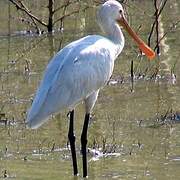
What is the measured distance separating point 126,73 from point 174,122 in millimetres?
3387

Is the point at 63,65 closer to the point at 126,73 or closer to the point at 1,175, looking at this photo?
the point at 1,175

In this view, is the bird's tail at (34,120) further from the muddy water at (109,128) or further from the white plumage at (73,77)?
the muddy water at (109,128)

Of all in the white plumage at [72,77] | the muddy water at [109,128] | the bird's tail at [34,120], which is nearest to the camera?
the bird's tail at [34,120]

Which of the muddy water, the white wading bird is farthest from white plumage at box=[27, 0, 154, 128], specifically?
the muddy water

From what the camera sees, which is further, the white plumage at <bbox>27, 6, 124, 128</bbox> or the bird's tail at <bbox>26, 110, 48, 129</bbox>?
the white plumage at <bbox>27, 6, 124, 128</bbox>

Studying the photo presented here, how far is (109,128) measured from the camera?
32.0 feet

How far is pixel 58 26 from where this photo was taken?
19109 mm

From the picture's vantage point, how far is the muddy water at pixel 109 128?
320 inches

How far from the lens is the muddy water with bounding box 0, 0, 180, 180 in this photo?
8125 millimetres

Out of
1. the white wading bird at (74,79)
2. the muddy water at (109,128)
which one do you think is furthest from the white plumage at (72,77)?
the muddy water at (109,128)

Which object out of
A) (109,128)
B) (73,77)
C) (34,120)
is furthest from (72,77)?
(109,128)

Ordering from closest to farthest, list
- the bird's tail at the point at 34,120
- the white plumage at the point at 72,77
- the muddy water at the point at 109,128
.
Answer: the bird's tail at the point at 34,120 → the white plumage at the point at 72,77 → the muddy water at the point at 109,128

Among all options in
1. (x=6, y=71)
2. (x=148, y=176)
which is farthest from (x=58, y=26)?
(x=148, y=176)

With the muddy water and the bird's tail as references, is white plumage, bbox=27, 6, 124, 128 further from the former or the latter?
the muddy water
